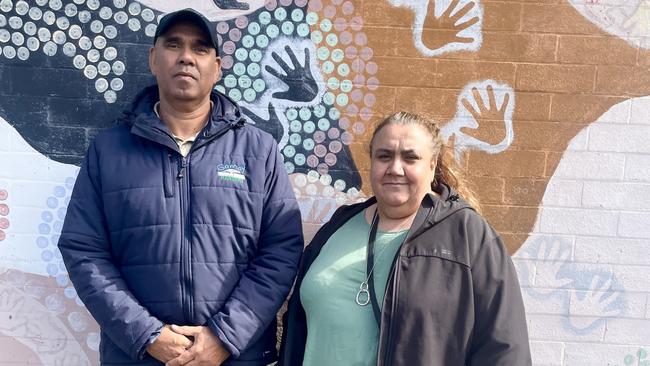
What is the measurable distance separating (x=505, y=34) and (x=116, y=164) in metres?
1.86

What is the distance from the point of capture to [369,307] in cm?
209

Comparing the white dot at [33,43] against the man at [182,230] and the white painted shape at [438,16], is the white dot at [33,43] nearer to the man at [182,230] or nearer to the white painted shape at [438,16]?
the man at [182,230]

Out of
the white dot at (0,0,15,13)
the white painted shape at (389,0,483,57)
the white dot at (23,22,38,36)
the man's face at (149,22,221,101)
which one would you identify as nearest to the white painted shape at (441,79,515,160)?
the white painted shape at (389,0,483,57)

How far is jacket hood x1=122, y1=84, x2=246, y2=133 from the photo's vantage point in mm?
2391

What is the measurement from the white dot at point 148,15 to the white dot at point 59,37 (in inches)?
15.3

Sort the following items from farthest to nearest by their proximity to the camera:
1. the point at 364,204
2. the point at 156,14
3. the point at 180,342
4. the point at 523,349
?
the point at 156,14 < the point at 364,204 < the point at 180,342 < the point at 523,349

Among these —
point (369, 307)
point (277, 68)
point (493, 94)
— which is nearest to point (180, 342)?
point (369, 307)

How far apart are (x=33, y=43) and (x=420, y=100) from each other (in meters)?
1.85

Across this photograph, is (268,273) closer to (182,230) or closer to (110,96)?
(182,230)

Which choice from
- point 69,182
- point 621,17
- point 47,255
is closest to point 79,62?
point 69,182

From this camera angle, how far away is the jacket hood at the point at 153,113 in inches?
94.1

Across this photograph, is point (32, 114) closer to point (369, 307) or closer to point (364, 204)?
point (364, 204)

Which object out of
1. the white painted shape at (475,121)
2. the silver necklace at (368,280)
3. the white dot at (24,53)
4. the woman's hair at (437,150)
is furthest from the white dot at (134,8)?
the silver necklace at (368,280)

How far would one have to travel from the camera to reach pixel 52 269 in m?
3.09
